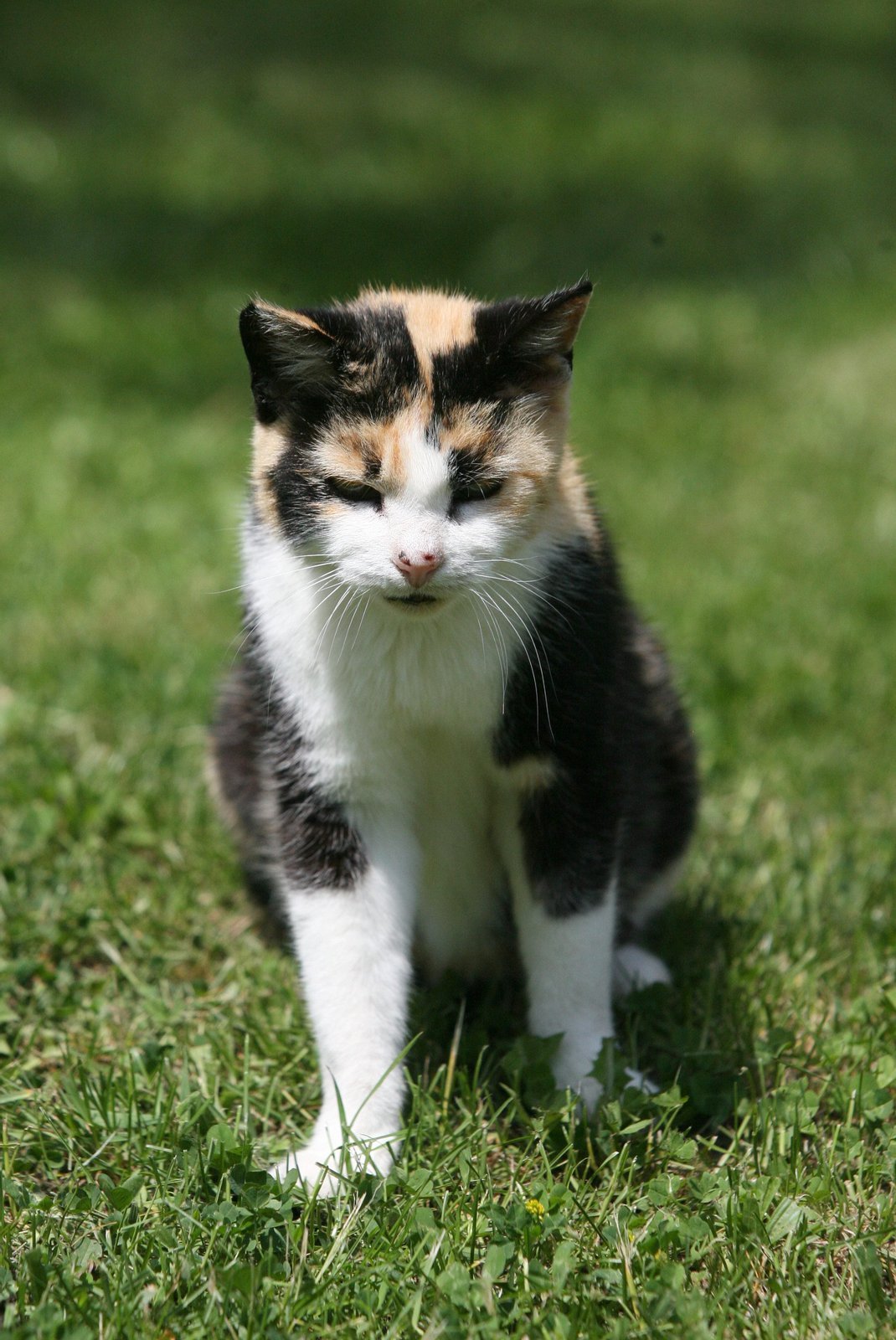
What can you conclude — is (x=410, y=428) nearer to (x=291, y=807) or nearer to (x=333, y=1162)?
(x=291, y=807)

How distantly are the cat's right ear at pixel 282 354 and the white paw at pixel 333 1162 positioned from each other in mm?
1373

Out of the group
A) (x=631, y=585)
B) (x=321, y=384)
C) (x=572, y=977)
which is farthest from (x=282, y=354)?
(x=631, y=585)

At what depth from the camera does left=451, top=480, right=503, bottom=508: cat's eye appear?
7.57 feet

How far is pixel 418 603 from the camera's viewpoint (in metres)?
2.29

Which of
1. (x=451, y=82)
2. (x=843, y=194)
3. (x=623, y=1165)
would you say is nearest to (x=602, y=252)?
(x=843, y=194)

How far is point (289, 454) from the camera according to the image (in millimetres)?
2404

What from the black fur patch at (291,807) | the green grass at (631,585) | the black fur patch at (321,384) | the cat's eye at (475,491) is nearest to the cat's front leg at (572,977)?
the green grass at (631,585)

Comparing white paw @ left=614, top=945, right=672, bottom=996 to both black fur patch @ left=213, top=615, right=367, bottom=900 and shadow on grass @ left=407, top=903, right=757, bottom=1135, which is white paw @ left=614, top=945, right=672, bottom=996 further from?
black fur patch @ left=213, top=615, right=367, bottom=900

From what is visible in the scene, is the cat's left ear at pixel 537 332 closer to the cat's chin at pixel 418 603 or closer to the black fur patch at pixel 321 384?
the black fur patch at pixel 321 384

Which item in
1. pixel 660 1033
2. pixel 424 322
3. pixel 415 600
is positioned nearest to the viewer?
pixel 415 600

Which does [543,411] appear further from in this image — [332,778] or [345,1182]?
[345,1182]

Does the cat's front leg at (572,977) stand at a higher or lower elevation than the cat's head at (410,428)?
lower

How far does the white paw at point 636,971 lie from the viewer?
2.96 meters

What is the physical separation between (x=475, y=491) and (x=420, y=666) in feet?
1.14
